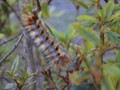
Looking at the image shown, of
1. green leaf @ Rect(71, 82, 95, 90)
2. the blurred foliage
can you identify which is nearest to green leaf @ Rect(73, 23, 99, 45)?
the blurred foliage

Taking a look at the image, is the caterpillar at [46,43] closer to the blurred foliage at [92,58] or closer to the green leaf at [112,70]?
the blurred foliage at [92,58]

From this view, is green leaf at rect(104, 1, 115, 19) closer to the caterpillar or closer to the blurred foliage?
the blurred foliage

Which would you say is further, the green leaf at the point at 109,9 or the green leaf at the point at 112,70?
the green leaf at the point at 109,9

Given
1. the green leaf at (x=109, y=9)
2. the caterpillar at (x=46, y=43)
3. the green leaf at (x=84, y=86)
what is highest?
the green leaf at (x=109, y=9)

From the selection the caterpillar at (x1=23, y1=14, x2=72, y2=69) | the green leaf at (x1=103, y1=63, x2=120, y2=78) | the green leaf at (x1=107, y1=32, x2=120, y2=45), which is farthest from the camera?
the caterpillar at (x1=23, y1=14, x2=72, y2=69)

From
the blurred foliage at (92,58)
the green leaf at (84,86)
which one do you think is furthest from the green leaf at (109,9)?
the green leaf at (84,86)

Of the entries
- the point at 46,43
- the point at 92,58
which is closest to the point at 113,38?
the point at 92,58

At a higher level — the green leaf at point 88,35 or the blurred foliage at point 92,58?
the green leaf at point 88,35

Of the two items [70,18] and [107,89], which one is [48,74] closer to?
[107,89]

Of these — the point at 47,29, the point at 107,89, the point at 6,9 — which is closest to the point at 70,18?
the point at 6,9
